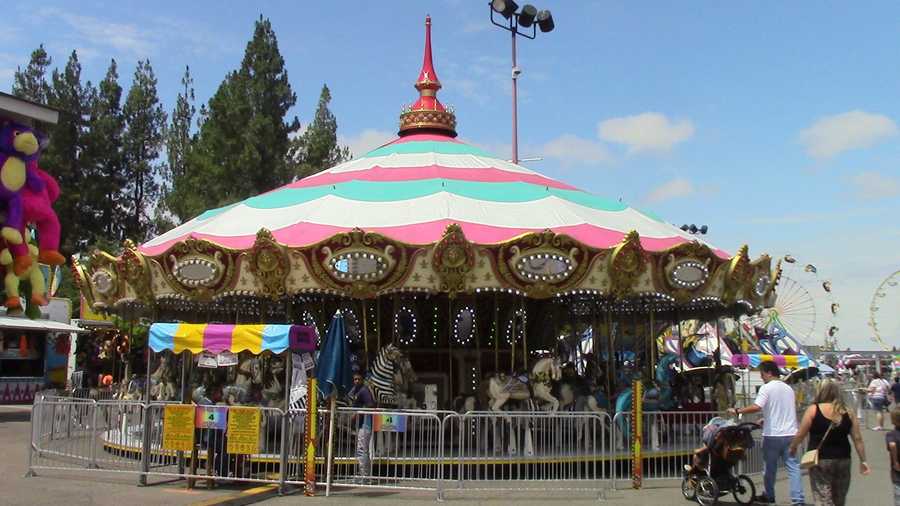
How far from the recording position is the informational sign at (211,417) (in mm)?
9797

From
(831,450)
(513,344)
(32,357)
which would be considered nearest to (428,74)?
(513,344)

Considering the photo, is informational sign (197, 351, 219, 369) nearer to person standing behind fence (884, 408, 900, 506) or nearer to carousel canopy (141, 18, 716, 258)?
carousel canopy (141, 18, 716, 258)

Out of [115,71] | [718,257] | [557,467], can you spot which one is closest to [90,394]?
[557,467]

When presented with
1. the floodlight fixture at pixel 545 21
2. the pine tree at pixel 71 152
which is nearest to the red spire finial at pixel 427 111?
the floodlight fixture at pixel 545 21

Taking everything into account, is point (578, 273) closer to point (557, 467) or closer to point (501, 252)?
point (501, 252)

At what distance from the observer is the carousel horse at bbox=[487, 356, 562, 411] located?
12367mm

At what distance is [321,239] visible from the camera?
41.3 feet

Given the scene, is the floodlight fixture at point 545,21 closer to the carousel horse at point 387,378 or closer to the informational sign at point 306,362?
the carousel horse at point 387,378

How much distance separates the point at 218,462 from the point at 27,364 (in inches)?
922

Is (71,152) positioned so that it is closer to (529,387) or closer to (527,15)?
(527,15)

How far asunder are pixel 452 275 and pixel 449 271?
0.24 ft

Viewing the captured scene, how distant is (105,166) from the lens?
38.6 m

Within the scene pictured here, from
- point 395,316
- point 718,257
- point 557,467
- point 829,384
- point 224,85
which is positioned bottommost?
point 557,467

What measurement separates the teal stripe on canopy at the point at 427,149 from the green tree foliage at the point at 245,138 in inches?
629
